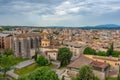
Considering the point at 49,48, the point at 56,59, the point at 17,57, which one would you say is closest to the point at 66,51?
the point at 56,59

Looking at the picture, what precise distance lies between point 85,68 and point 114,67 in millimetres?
14155

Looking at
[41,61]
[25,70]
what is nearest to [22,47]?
[41,61]

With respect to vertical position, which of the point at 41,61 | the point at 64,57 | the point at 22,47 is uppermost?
the point at 22,47

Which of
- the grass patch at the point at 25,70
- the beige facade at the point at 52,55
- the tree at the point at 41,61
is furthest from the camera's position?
the beige facade at the point at 52,55

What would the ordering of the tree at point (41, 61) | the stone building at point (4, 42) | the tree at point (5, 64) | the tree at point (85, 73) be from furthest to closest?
the stone building at point (4, 42), the tree at point (41, 61), the tree at point (5, 64), the tree at point (85, 73)

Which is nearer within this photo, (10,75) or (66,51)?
(10,75)

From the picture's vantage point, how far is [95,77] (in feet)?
126

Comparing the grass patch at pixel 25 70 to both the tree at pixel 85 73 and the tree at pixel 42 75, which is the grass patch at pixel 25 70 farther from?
the tree at pixel 42 75

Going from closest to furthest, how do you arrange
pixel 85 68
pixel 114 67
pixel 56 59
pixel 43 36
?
pixel 85 68
pixel 114 67
pixel 56 59
pixel 43 36

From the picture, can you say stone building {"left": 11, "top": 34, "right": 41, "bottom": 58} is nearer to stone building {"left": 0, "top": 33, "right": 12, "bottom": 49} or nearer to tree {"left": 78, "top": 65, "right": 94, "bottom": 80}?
stone building {"left": 0, "top": 33, "right": 12, "bottom": 49}

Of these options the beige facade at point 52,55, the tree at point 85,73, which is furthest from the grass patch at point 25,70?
the tree at point 85,73

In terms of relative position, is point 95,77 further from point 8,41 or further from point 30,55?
point 8,41

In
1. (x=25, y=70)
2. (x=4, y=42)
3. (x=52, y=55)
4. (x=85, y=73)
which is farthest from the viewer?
(x=4, y=42)

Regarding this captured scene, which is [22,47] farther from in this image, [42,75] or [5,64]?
A: [42,75]
